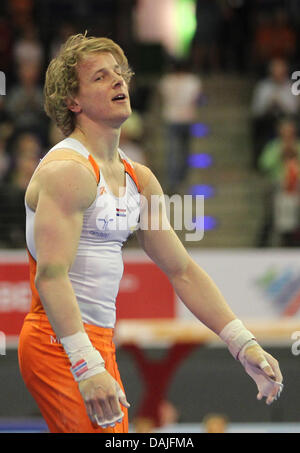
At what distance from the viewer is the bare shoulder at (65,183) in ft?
12.1

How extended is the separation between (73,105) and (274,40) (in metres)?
11.6

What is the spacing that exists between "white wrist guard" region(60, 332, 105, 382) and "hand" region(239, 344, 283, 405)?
79cm

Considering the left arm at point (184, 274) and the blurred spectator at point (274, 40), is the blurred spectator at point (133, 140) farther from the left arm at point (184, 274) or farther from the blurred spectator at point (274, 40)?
the left arm at point (184, 274)

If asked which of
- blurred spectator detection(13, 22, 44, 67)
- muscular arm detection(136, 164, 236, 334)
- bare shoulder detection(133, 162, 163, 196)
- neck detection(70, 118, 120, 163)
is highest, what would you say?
blurred spectator detection(13, 22, 44, 67)

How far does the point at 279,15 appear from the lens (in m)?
15.6

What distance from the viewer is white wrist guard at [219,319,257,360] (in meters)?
4.13

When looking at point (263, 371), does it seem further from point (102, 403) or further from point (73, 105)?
point (73, 105)

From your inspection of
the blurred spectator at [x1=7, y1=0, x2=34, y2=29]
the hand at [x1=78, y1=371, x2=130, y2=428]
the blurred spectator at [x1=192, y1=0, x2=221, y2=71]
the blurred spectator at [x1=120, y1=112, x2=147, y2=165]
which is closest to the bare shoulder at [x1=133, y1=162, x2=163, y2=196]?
the hand at [x1=78, y1=371, x2=130, y2=428]

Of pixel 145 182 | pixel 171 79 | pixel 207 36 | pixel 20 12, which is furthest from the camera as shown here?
pixel 207 36

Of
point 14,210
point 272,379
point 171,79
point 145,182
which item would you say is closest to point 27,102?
point 171,79

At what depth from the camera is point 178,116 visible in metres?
12.5

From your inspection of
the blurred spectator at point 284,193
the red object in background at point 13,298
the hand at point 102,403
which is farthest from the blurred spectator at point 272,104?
the hand at point 102,403

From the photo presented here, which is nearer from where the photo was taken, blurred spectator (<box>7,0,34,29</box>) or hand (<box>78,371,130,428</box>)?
hand (<box>78,371,130,428</box>)

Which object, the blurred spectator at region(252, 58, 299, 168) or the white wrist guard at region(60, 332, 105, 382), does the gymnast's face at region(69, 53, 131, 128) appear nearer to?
the white wrist guard at region(60, 332, 105, 382)
